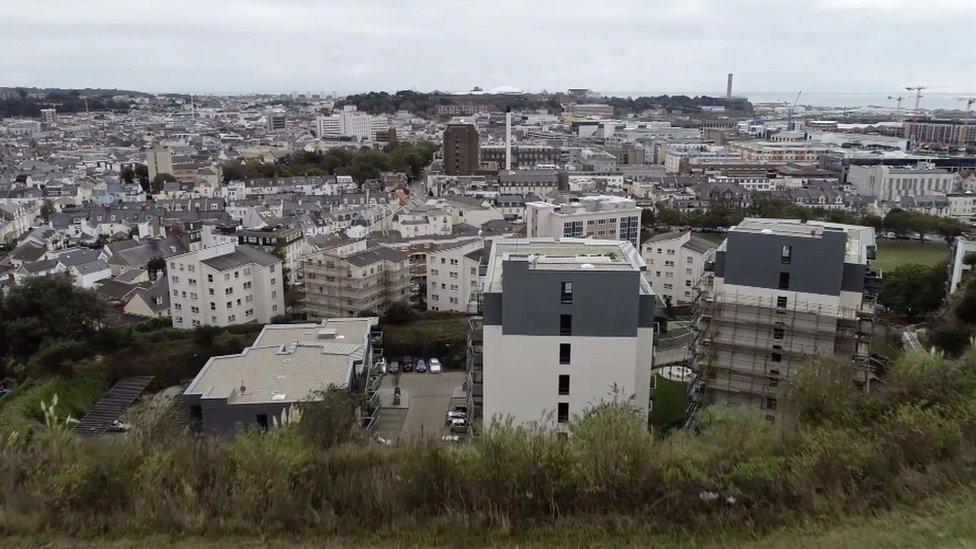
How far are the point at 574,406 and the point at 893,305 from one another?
7515 mm

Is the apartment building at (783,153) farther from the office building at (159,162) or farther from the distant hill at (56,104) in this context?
the distant hill at (56,104)

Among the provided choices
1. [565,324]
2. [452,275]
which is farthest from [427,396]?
[565,324]

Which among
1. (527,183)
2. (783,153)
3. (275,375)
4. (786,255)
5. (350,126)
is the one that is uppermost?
(350,126)

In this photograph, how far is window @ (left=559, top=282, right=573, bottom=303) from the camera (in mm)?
5652

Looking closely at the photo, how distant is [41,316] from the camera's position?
8922 mm

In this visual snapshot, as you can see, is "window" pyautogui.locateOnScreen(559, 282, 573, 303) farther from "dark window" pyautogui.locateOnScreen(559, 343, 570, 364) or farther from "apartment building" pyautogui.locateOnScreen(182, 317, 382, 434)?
"apartment building" pyautogui.locateOnScreen(182, 317, 382, 434)

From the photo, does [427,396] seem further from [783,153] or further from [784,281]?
[783,153]

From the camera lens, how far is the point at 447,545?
249cm

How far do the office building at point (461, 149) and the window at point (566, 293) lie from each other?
21923mm

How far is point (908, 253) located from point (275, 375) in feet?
49.4

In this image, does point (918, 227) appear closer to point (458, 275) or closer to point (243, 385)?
point (458, 275)

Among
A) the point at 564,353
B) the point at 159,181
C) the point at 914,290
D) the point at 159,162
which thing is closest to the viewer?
the point at 564,353

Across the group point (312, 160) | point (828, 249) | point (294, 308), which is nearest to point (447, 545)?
point (828, 249)

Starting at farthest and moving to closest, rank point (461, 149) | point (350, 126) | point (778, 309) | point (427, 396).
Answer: point (350, 126), point (461, 149), point (427, 396), point (778, 309)
